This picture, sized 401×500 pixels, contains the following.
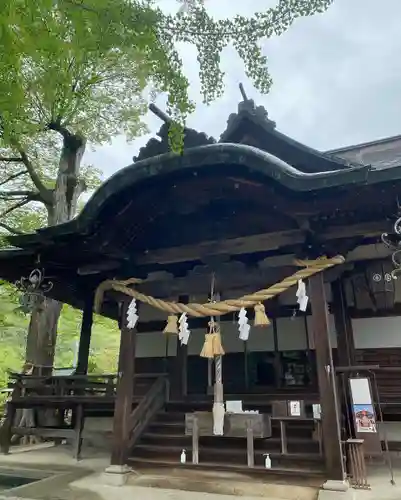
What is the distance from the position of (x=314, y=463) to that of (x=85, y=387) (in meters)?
4.24

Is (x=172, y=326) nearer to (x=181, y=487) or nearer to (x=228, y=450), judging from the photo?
(x=228, y=450)

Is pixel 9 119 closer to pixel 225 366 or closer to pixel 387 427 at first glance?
pixel 225 366

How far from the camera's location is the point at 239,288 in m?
5.46

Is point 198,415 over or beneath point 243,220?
beneath

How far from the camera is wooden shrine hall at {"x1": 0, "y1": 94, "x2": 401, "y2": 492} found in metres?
4.72

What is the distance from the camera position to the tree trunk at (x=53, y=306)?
900 cm

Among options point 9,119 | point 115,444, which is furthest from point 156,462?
point 9,119

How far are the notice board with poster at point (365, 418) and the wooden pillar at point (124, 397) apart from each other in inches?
120

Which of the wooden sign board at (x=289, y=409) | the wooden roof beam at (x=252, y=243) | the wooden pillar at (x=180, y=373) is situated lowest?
the wooden sign board at (x=289, y=409)

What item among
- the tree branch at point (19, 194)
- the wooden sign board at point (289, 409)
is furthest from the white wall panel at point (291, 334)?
the tree branch at point (19, 194)

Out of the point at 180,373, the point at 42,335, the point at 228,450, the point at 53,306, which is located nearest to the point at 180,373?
the point at 180,373

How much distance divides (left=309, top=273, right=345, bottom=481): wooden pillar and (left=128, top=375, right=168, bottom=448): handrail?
2.72m

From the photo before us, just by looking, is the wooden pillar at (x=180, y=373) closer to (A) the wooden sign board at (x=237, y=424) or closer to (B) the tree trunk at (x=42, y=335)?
(A) the wooden sign board at (x=237, y=424)

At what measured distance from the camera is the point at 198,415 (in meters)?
5.12
